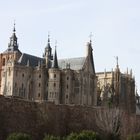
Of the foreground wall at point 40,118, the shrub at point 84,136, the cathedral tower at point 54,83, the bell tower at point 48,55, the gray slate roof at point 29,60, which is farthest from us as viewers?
the bell tower at point 48,55

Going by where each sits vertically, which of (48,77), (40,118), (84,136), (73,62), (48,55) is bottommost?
(84,136)

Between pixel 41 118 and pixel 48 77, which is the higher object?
pixel 48 77

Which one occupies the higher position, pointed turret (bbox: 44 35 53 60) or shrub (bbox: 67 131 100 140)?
pointed turret (bbox: 44 35 53 60)

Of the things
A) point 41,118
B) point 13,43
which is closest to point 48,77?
point 13,43

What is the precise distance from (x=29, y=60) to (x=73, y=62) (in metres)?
11.3

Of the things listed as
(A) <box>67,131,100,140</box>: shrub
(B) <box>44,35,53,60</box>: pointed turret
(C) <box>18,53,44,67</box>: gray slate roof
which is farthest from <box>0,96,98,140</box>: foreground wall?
(B) <box>44,35,53,60</box>: pointed turret

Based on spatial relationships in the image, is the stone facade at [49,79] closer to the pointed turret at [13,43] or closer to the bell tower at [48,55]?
the bell tower at [48,55]

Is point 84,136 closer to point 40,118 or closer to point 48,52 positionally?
point 40,118

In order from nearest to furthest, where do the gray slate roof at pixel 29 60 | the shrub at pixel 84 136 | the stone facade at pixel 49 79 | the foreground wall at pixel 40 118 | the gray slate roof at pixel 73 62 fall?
the shrub at pixel 84 136
the foreground wall at pixel 40 118
the stone facade at pixel 49 79
the gray slate roof at pixel 29 60
the gray slate roof at pixel 73 62

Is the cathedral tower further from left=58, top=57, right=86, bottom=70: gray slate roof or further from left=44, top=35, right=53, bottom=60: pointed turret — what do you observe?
left=44, top=35, right=53, bottom=60: pointed turret

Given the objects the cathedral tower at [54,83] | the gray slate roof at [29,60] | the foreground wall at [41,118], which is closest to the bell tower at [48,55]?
the gray slate roof at [29,60]

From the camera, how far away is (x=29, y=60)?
112 metres

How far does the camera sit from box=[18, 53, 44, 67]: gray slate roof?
110 metres

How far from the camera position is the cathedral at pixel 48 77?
107 m
